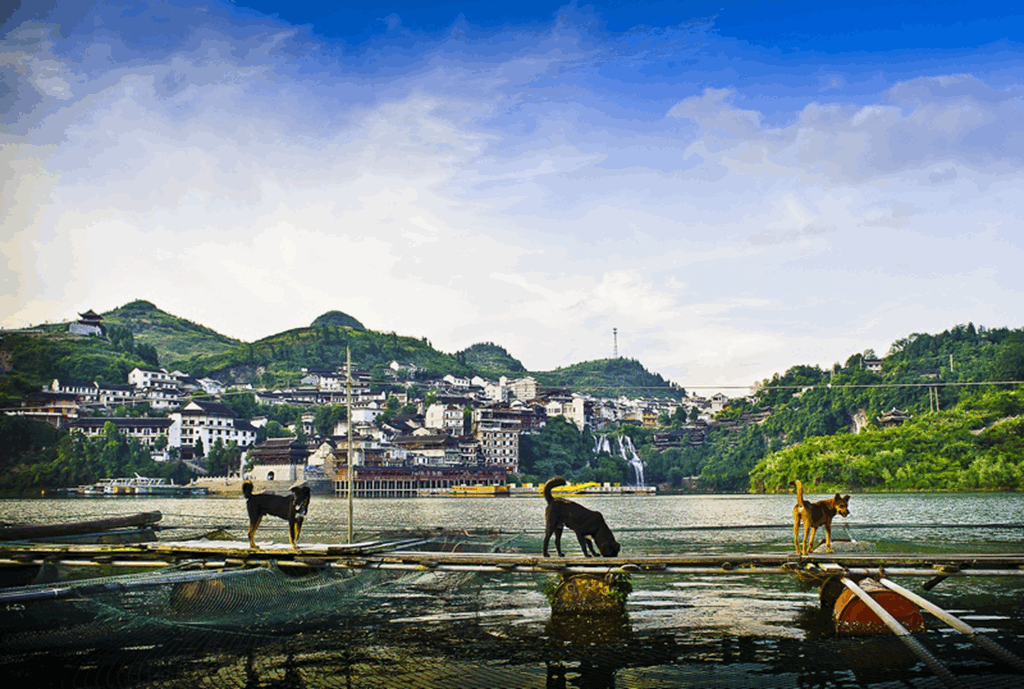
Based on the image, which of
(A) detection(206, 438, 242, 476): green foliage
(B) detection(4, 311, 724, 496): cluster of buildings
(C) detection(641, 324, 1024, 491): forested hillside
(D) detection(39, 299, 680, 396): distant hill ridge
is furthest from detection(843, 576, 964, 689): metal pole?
(D) detection(39, 299, 680, 396): distant hill ridge

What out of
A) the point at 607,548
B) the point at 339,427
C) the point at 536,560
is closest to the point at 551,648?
the point at 536,560

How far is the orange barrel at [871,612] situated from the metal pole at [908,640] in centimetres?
14

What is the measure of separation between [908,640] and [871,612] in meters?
2.84

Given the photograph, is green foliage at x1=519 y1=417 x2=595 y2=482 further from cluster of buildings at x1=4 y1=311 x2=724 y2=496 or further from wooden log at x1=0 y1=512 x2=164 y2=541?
wooden log at x1=0 y1=512 x2=164 y2=541

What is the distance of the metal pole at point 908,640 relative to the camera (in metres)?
6.31

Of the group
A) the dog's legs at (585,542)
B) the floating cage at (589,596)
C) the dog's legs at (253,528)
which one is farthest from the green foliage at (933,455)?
the dog's legs at (253,528)

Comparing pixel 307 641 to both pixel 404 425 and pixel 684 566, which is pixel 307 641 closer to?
pixel 684 566

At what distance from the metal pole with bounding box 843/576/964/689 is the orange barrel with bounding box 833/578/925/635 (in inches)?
5.3

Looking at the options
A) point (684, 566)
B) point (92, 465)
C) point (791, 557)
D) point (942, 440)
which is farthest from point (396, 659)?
point (92, 465)

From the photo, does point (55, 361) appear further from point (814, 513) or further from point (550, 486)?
point (814, 513)

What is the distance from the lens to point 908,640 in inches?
282

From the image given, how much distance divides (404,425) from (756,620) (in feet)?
339

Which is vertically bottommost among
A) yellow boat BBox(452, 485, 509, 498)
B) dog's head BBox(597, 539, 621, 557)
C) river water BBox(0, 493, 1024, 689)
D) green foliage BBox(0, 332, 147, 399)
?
yellow boat BBox(452, 485, 509, 498)

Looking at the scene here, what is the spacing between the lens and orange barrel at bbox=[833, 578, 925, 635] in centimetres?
941
